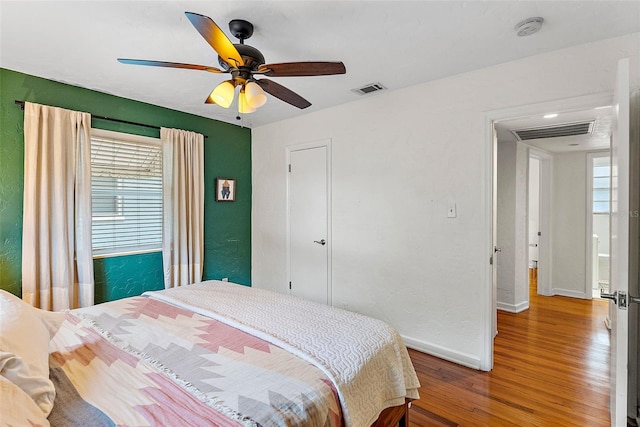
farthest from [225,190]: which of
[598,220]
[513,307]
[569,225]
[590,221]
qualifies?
[598,220]

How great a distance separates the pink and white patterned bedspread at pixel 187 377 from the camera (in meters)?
0.97

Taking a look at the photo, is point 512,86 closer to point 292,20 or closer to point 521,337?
point 292,20

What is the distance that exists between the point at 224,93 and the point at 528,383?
113 inches

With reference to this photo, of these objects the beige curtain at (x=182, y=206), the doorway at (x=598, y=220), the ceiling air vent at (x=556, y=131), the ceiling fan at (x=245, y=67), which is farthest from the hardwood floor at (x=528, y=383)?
the beige curtain at (x=182, y=206)

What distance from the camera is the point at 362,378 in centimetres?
130

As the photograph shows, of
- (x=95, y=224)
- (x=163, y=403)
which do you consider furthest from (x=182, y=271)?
(x=163, y=403)

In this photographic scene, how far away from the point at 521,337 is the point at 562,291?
2.10 m

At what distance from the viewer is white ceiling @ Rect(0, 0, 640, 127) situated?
5.56 ft

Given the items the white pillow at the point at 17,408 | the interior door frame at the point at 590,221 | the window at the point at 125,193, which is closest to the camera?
the white pillow at the point at 17,408

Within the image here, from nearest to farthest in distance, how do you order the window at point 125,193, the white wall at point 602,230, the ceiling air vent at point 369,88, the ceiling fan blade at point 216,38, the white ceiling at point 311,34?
the ceiling fan blade at point 216,38, the white ceiling at point 311,34, the ceiling air vent at point 369,88, the window at point 125,193, the white wall at point 602,230

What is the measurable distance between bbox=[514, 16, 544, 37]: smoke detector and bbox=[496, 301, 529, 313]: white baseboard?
124 inches

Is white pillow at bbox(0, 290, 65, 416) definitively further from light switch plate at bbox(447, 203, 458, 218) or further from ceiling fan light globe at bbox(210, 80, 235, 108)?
light switch plate at bbox(447, 203, 458, 218)

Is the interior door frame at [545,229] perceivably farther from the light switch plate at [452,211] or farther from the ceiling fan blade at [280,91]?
the ceiling fan blade at [280,91]

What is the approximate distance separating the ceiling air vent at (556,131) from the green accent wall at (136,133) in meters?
3.24
